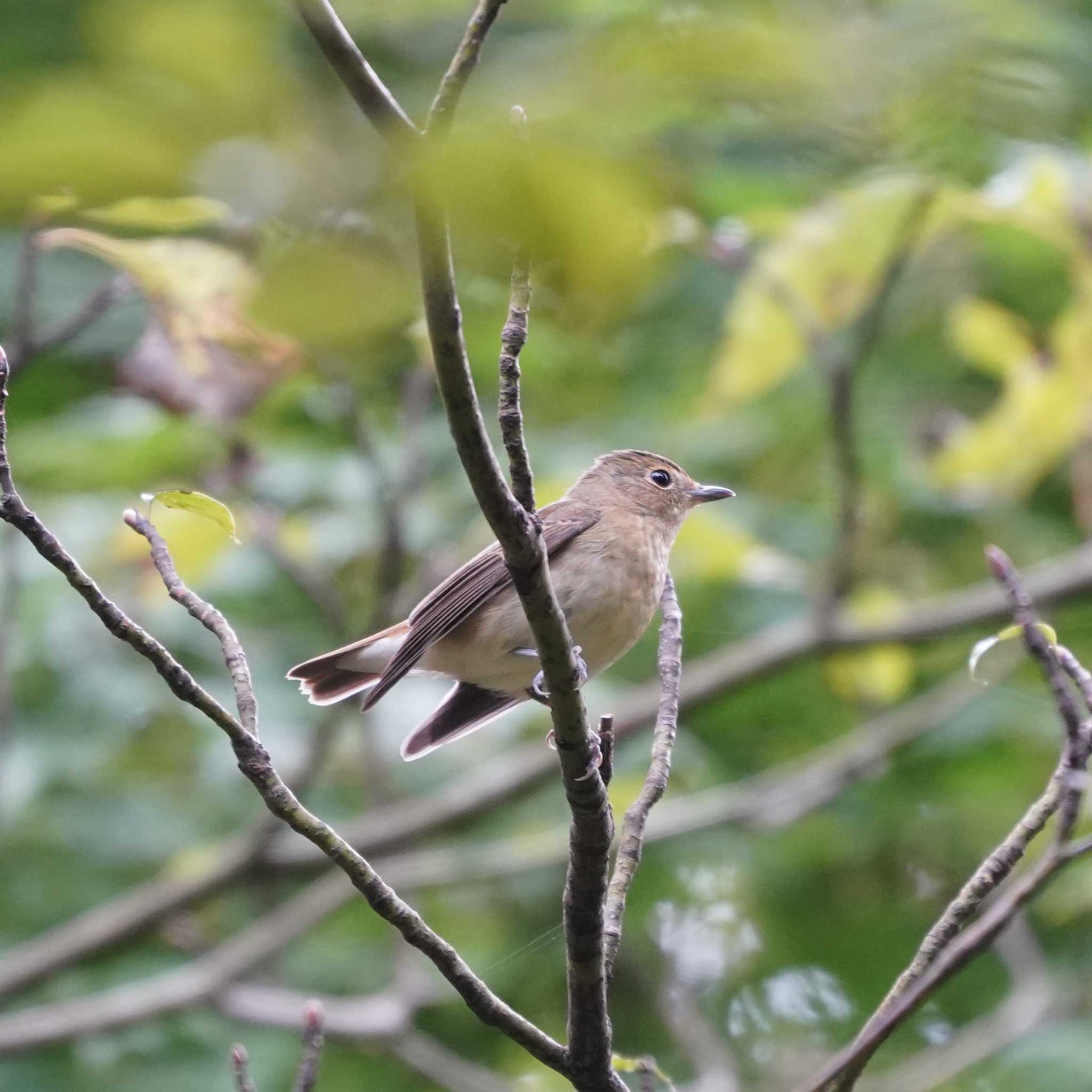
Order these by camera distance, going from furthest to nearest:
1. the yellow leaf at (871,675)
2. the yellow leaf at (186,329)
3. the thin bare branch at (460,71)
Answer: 1. the yellow leaf at (871,675)
2. the yellow leaf at (186,329)
3. the thin bare branch at (460,71)

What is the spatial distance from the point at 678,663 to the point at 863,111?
2312 millimetres

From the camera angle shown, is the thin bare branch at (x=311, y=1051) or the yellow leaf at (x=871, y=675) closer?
the thin bare branch at (x=311, y=1051)

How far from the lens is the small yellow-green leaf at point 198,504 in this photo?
2283 millimetres

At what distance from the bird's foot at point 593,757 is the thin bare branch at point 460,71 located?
4.30 ft

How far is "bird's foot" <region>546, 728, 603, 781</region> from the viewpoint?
2.48 meters

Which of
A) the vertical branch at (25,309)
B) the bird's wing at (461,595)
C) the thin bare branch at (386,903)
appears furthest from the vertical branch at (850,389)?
the thin bare branch at (386,903)

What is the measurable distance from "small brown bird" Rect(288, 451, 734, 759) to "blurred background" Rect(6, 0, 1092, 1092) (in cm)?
58

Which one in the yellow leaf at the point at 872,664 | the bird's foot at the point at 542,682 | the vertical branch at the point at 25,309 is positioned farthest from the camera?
the yellow leaf at the point at 872,664

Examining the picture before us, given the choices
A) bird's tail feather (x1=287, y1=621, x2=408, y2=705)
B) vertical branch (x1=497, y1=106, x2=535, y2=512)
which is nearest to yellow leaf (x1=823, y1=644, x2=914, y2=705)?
bird's tail feather (x1=287, y1=621, x2=408, y2=705)

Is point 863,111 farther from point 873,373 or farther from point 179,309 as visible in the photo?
point 873,373

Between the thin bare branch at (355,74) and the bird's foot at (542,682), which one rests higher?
the thin bare branch at (355,74)

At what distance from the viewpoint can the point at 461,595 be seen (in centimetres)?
424

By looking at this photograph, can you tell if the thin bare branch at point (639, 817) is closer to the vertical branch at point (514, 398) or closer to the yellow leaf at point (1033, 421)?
the vertical branch at point (514, 398)

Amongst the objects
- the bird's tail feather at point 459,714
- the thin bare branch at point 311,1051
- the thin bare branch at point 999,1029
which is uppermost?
the thin bare branch at point 311,1051
